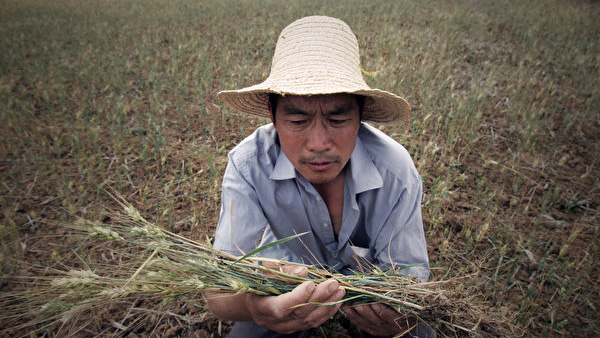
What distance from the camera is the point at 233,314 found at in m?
1.40

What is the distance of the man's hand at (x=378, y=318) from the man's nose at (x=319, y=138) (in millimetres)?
722

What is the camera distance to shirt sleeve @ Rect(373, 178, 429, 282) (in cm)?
147

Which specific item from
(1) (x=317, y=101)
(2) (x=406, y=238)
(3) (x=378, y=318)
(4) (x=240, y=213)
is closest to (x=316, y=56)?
(1) (x=317, y=101)

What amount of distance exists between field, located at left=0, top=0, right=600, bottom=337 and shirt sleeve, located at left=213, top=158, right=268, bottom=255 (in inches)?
26.6

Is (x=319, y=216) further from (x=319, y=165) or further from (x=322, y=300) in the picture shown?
(x=322, y=300)

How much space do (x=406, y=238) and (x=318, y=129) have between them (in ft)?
2.44

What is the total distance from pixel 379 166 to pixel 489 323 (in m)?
0.82

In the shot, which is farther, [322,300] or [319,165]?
[319,165]

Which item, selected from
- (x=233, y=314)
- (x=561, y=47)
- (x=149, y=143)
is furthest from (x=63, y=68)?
(x=561, y=47)

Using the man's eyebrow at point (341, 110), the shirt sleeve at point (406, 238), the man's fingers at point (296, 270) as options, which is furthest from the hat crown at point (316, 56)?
the man's fingers at point (296, 270)

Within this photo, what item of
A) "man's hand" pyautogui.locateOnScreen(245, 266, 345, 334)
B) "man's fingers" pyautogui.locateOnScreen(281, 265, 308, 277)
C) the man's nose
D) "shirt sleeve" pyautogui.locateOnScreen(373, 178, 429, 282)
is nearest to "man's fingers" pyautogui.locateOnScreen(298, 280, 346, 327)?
"man's hand" pyautogui.locateOnScreen(245, 266, 345, 334)

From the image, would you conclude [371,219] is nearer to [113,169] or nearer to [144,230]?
[144,230]

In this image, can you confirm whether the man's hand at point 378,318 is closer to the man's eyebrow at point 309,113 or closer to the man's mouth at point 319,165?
the man's mouth at point 319,165

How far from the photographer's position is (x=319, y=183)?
4.91 feet
